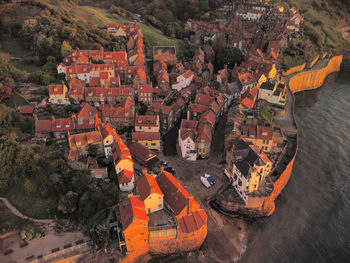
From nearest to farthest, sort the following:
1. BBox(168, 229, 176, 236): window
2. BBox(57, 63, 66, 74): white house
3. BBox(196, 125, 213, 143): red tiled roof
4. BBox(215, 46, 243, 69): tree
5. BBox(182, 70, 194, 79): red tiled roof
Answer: BBox(168, 229, 176, 236): window < BBox(196, 125, 213, 143): red tiled roof < BBox(57, 63, 66, 74): white house < BBox(182, 70, 194, 79): red tiled roof < BBox(215, 46, 243, 69): tree

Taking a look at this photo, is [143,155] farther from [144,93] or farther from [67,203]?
[144,93]

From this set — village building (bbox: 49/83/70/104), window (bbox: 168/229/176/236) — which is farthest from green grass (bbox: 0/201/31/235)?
village building (bbox: 49/83/70/104)

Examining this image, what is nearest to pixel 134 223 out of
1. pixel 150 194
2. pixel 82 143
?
pixel 150 194

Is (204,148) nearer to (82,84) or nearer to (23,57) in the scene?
(82,84)

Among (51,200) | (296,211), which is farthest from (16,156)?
(296,211)

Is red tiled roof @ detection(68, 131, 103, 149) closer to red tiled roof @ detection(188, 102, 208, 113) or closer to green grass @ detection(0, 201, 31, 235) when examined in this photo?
green grass @ detection(0, 201, 31, 235)

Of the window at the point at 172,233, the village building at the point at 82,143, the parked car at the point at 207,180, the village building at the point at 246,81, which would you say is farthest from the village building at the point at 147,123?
the village building at the point at 246,81
